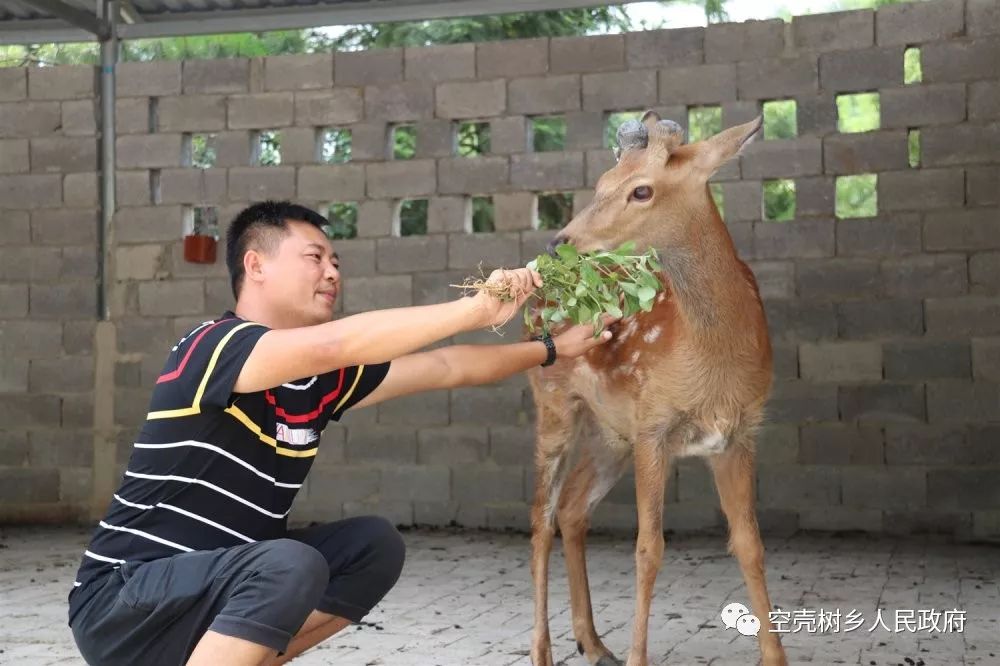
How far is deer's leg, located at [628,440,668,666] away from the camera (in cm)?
421

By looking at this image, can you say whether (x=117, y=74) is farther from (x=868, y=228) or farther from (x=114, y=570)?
(x=114, y=570)

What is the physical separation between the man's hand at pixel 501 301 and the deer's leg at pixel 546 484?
1.69m

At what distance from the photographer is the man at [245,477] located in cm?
299

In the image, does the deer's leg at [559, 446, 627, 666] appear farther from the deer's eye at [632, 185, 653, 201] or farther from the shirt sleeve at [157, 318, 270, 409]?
the shirt sleeve at [157, 318, 270, 409]

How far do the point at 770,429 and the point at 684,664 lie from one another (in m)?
3.42

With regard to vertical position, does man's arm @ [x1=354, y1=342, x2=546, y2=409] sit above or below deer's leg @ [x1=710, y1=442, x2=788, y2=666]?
above

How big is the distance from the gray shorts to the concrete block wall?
17.4 ft

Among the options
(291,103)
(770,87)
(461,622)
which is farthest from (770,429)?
(291,103)

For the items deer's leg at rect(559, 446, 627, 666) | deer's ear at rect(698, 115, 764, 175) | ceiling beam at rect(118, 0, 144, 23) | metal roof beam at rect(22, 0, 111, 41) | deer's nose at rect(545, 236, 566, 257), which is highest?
ceiling beam at rect(118, 0, 144, 23)

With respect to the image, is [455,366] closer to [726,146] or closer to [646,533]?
[646,533]

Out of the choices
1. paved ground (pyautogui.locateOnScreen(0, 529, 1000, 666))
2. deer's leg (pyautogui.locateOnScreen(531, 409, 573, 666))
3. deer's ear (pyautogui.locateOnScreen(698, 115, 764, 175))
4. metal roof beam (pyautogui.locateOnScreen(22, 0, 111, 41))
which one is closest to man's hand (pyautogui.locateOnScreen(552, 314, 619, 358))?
deer's ear (pyautogui.locateOnScreen(698, 115, 764, 175))

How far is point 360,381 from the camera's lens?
363 centimetres

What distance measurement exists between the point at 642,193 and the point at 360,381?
4.18ft

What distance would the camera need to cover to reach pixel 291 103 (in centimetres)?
884
